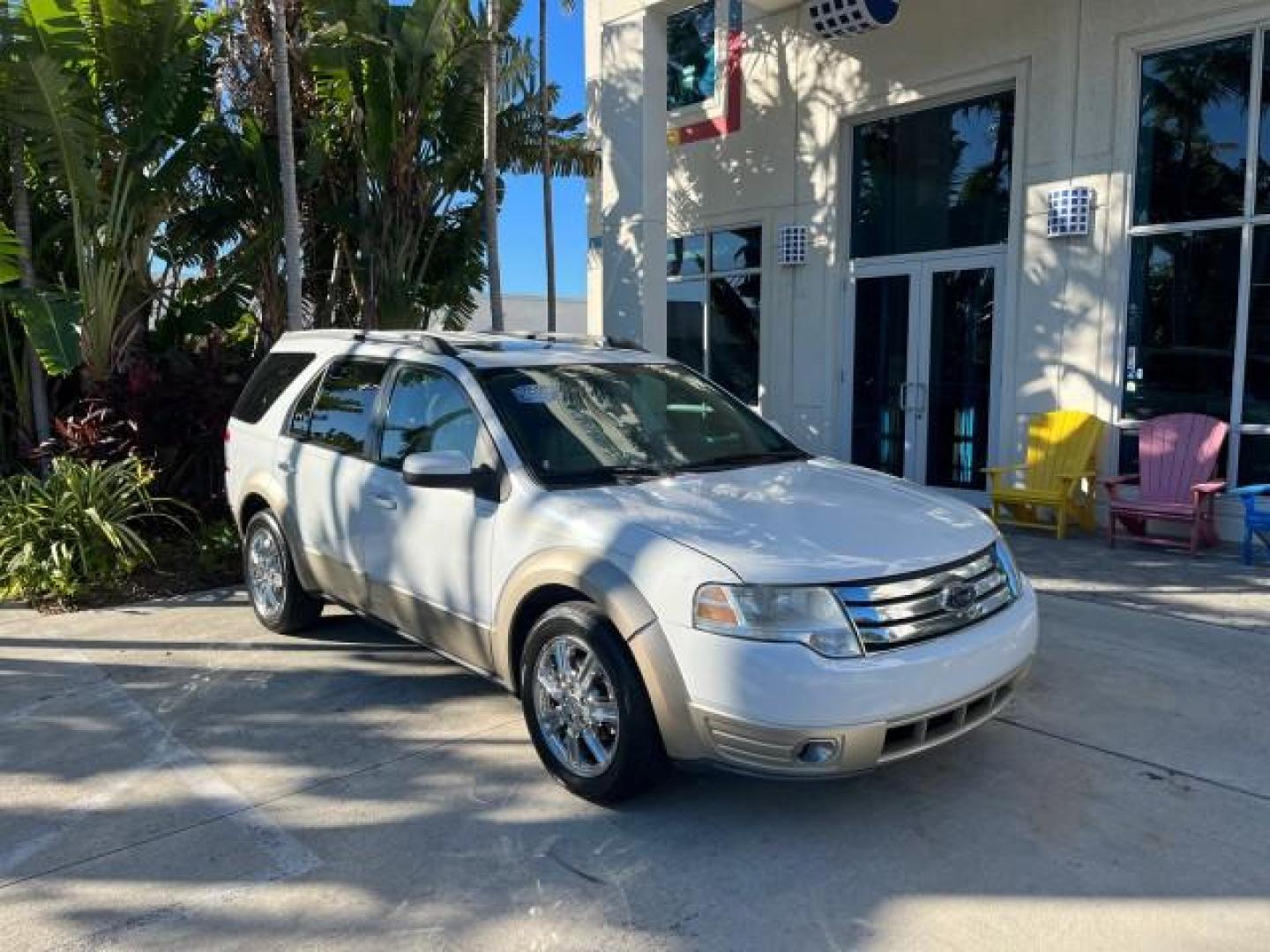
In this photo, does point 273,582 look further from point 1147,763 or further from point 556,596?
point 1147,763

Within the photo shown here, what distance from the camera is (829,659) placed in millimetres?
3152

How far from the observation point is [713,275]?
12.4m

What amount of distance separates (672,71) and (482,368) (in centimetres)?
973

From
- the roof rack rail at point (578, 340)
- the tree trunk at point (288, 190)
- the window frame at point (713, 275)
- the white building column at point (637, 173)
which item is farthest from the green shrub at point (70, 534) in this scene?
the window frame at point (713, 275)

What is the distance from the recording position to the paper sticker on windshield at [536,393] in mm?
4359

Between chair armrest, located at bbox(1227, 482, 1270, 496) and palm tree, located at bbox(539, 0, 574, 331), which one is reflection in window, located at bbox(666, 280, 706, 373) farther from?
chair armrest, located at bbox(1227, 482, 1270, 496)

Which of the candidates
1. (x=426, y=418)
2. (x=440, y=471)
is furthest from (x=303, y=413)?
(x=440, y=471)

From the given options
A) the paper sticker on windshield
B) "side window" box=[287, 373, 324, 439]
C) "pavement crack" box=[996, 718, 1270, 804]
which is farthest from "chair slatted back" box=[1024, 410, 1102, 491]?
"side window" box=[287, 373, 324, 439]

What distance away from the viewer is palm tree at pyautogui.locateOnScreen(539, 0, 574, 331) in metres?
12.2

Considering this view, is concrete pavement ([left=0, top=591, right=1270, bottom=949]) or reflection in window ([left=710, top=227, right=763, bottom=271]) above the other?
reflection in window ([left=710, top=227, right=763, bottom=271])

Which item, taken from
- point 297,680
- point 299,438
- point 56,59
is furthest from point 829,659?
point 56,59

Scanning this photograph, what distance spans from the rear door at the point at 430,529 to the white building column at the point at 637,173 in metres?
5.92

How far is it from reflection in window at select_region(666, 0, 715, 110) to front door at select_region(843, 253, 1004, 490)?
351cm

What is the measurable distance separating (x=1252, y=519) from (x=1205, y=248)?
2.49m
